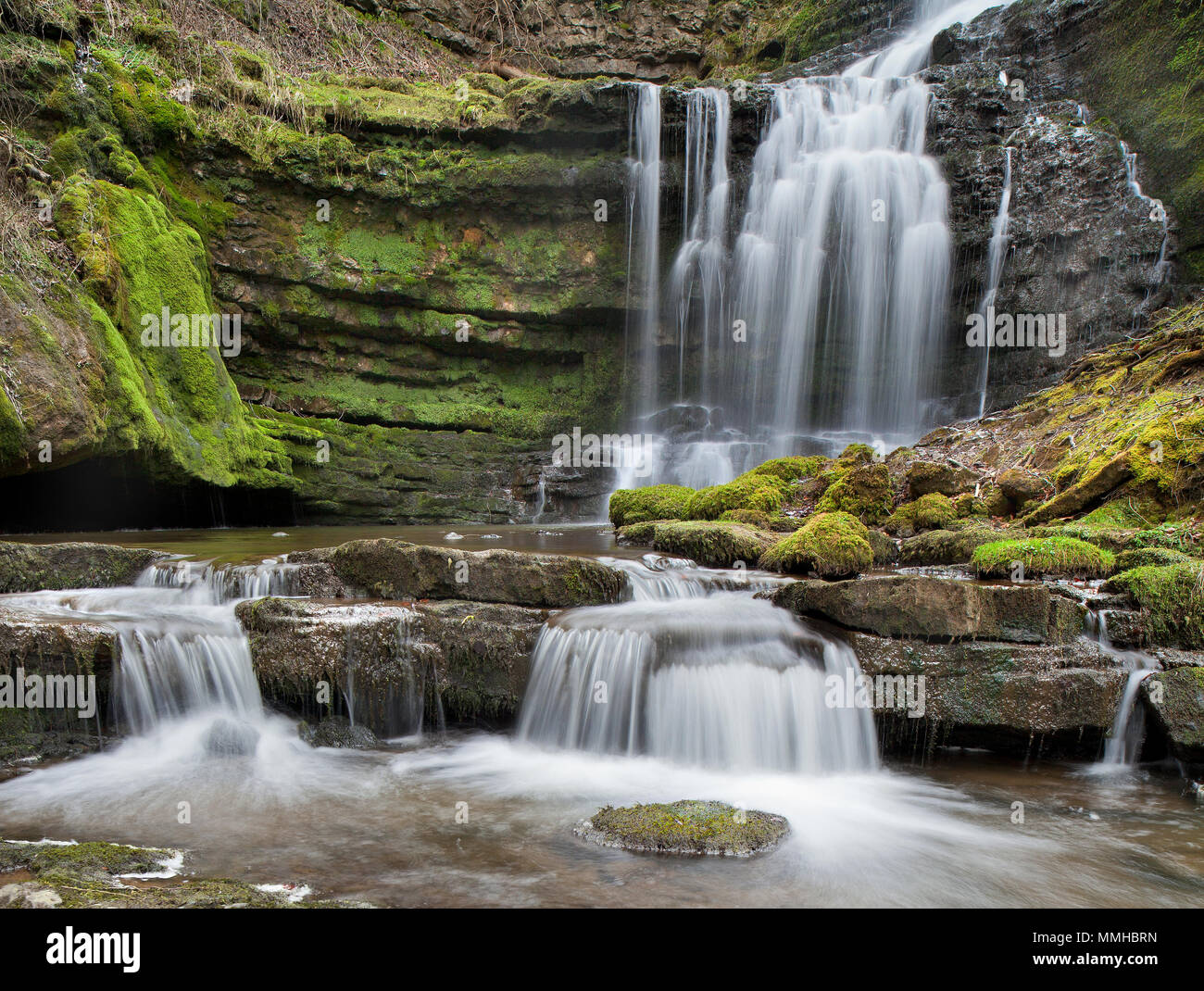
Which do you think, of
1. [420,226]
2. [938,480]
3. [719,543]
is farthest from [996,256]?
[420,226]

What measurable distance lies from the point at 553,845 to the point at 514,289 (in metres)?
14.8

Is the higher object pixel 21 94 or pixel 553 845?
pixel 21 94

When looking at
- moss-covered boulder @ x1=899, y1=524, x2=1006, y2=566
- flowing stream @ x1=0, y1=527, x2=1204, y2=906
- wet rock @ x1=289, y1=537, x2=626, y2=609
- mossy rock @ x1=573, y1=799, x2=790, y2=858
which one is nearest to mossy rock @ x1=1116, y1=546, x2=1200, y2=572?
moss-covered boulder @ x1=899, y1=524, x2=1006, y2=566

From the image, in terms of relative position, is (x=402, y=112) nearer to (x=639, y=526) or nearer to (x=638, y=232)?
(x=638, y=232)

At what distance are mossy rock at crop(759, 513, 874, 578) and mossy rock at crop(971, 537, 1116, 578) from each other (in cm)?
105

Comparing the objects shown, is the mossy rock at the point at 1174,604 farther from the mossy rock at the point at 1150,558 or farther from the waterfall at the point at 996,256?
the waterfall at the point at 996,256

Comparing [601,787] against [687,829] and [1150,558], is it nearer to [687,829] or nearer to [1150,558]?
[687,829]

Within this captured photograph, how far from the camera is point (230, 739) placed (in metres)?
5.29

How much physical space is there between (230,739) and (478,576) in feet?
6.97

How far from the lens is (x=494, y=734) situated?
18.4 feet

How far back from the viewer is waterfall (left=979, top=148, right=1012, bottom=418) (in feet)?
49.9

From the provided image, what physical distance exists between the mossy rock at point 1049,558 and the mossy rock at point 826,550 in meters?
1.05

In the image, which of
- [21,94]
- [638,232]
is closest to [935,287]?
[638,232]

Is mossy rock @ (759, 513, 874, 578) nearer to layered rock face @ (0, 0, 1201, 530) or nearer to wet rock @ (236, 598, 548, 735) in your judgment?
wet rock @ (236, 598, 548, 735)
